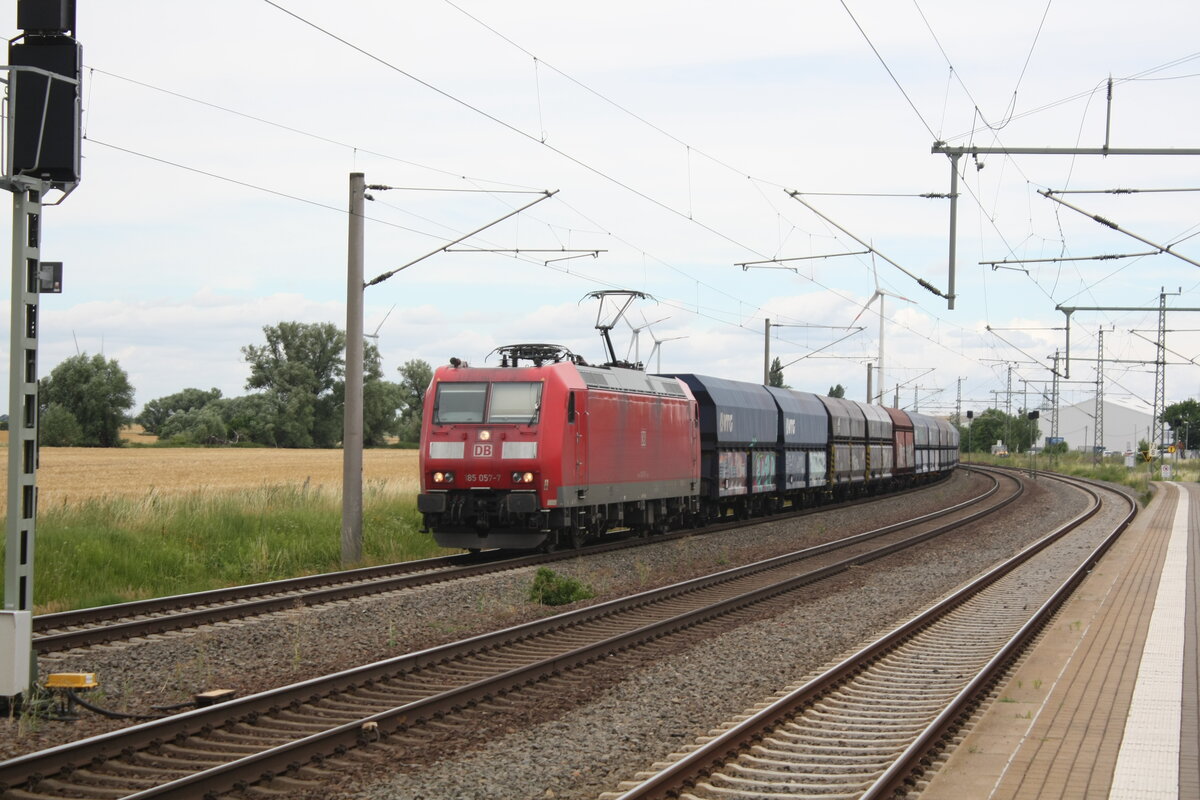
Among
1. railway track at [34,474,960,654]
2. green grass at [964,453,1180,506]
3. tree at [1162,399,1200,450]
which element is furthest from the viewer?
tree at [1162,399,1200,450]

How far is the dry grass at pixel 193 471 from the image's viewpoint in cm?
3503

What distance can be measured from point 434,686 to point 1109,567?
14449 mm

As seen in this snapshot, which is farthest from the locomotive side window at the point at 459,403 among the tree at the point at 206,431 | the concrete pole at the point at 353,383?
the tree at the point at 206,431

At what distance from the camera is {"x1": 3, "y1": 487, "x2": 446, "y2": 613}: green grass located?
15.8 m

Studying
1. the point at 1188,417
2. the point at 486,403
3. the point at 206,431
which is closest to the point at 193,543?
the point at 486,403

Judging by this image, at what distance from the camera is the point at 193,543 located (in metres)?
18.8

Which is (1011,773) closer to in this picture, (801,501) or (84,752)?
(84,752)

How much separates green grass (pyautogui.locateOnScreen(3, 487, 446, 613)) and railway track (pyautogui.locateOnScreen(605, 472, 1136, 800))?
919cm

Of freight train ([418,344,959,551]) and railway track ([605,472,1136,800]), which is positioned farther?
freight train ([418,344,959,551])

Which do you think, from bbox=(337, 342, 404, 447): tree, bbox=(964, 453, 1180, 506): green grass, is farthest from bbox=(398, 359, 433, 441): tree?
bbox=(964, 453, 1180, 506): green grass

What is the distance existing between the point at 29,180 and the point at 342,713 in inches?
183

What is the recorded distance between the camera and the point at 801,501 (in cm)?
3744

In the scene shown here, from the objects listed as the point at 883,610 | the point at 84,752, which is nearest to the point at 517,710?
the point at 84,752

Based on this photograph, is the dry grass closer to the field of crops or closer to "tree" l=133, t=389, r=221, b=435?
the field of crops
